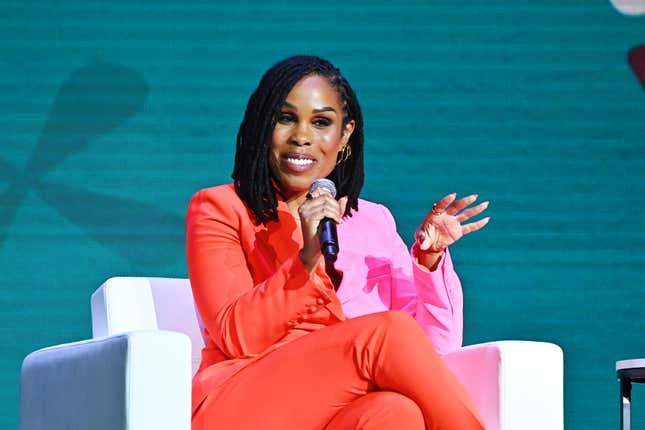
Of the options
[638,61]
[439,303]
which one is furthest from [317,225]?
[638,61]

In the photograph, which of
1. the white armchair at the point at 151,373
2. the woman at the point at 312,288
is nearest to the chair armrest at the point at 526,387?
the white armchair at the point at 151,373

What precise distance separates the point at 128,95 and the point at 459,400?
221 cm

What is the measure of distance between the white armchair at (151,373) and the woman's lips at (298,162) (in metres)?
0.49

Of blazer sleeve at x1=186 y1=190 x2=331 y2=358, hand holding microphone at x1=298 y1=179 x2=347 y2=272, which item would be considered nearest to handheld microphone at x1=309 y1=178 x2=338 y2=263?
hand holding microphone at x1=298 y1=179 x2=347 y2=272

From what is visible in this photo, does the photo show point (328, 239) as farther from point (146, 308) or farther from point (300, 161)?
point (146, 308)

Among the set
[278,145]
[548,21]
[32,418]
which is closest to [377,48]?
[548,21]

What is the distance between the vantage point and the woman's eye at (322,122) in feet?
8.34

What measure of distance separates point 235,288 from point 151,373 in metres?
0.44

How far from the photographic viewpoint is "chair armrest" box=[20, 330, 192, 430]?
190 cm

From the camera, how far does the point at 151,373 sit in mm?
1905

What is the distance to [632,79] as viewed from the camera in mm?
3914

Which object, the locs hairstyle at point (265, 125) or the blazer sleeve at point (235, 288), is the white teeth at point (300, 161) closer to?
the locs hairstyle at point (265, 125)

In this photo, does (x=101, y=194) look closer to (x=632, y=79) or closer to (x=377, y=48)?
(x=377, y=48)

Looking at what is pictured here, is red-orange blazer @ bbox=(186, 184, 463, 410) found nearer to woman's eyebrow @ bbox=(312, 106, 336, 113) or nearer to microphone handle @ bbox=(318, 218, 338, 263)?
microphone handle @ bbox=(318, 218, 338, 263)
